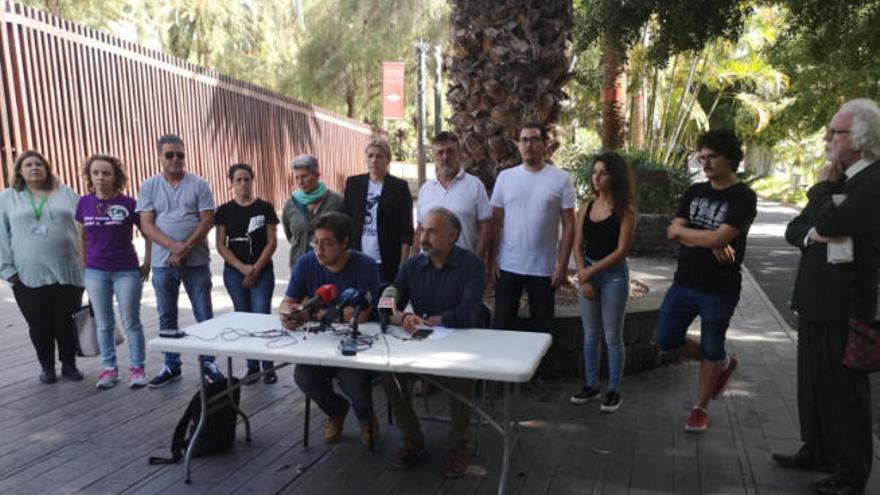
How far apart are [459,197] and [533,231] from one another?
0.57m

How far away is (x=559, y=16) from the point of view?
6.20 metres

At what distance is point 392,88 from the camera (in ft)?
49.0

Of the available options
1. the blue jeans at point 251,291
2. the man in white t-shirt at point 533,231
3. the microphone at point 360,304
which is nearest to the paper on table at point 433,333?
the microphone at point 360,304

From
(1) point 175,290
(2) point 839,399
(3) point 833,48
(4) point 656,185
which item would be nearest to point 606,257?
(2) point 839,399

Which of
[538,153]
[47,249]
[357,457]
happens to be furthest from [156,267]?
[538,153]

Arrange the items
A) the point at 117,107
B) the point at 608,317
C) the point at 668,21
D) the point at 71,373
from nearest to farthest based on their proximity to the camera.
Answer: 1. the point at 608,317
2. the point at 71,373
3. the point at 668,21
4. the point at 117,107

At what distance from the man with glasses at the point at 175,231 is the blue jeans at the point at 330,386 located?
4.60 feet

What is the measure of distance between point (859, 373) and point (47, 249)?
206 inches

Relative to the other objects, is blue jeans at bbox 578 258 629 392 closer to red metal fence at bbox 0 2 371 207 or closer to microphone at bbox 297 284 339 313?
microphone at bbox 297 284 339 313

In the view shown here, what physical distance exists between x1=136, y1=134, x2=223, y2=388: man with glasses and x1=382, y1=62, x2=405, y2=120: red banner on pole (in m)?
10.2

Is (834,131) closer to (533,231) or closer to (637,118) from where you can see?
(533,231)

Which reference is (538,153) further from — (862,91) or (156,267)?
(862,91)

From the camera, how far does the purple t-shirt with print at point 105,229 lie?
488cm

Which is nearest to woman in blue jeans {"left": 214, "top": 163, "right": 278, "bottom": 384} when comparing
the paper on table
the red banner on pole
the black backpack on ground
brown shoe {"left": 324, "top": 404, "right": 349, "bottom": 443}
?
the black backpack on ground
